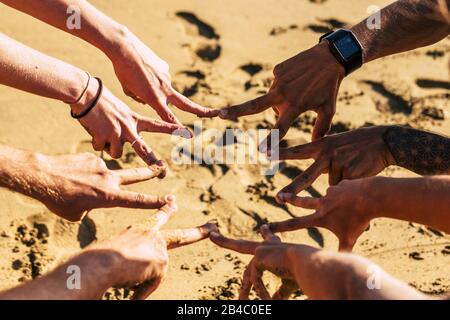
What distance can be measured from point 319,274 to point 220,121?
7.32ft

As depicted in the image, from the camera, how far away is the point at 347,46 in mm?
3459

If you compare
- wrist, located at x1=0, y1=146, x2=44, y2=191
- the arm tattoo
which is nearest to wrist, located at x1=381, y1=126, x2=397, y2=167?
the arm tattoo

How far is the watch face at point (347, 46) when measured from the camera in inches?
136

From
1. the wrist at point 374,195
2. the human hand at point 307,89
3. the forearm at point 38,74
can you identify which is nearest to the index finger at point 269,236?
the wrist at point 374,195

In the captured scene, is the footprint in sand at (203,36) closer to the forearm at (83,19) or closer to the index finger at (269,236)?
the forearm at (83,19)

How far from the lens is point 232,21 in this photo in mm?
5289

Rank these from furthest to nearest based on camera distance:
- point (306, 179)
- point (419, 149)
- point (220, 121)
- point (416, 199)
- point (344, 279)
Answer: point (220, 121) < point (419, 149) < point (306, 179) < point (416, 199) < point (344, 279)

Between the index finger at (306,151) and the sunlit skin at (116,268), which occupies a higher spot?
the index finger at (306,151)

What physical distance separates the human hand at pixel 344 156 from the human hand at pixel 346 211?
1.07 feet

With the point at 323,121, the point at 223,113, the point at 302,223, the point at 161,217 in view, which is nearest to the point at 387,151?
the point at 323,121

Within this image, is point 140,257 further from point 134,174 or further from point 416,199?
point 416,199

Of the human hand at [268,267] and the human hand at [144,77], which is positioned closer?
the human hand at [268,267]
